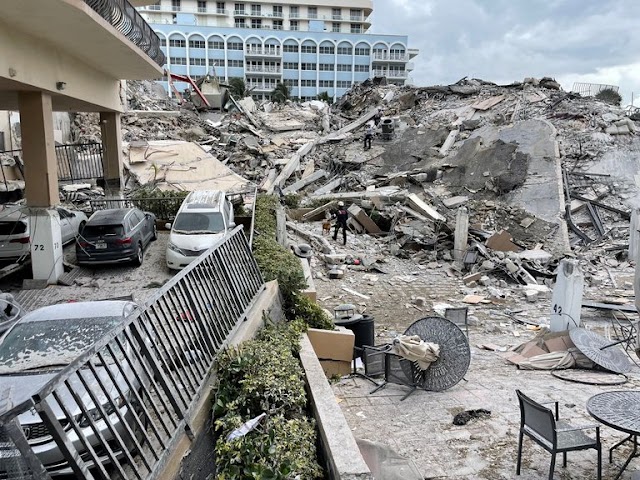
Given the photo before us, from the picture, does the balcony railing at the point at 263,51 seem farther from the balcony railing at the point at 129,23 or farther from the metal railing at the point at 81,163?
the balcony railing at the point at 129,23

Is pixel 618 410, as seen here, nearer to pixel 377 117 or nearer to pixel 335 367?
pixel 335 367

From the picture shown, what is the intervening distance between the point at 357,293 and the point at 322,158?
1836 centimetres

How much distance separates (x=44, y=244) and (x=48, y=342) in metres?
7.41

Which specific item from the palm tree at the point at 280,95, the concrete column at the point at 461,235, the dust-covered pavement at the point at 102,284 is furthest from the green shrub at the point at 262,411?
the palm tree at the point at 280,95

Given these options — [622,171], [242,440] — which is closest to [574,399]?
[242,440]

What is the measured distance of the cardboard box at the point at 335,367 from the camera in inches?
337

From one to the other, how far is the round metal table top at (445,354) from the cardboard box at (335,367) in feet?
4.33

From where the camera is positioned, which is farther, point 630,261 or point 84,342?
point 630,261

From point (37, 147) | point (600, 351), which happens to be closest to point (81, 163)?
point (37, 147)

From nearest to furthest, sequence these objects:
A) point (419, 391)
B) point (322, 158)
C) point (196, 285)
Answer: point (196, 285), point (419, 391), point (322, 158)

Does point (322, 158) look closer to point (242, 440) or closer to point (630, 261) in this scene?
point (630, 261)

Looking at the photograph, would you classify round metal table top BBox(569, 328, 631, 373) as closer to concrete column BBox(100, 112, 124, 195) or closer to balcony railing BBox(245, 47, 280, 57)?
concrete column BBox(100, 112, 124, 195)

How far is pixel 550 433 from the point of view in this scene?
4766mm

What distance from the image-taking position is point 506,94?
111 ft
